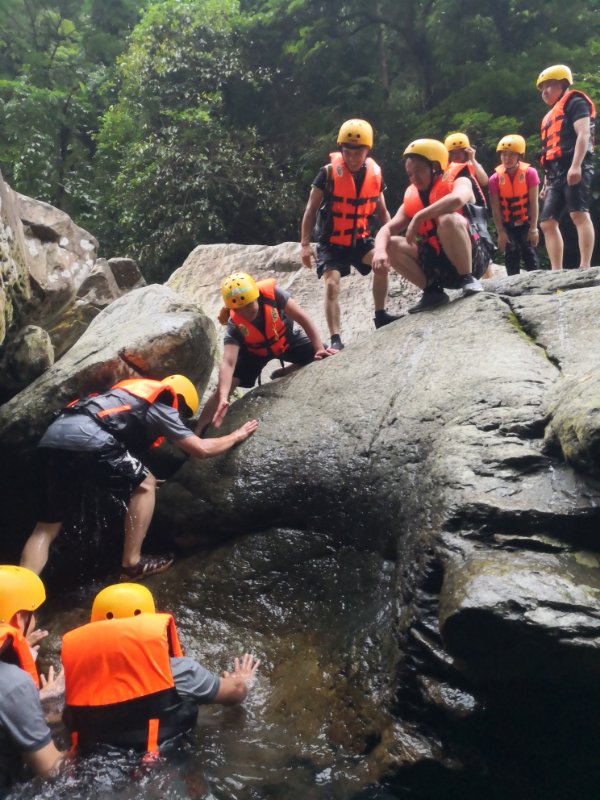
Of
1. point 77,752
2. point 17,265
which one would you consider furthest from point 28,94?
point 77,752

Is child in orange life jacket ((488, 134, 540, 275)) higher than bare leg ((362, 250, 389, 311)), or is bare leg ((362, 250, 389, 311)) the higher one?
child in orange life jacket ((488, 134, 540, 275))

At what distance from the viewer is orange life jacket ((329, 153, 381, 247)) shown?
21.7 ft

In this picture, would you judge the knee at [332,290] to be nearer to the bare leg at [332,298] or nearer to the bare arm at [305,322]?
the bare leg at [332,298]

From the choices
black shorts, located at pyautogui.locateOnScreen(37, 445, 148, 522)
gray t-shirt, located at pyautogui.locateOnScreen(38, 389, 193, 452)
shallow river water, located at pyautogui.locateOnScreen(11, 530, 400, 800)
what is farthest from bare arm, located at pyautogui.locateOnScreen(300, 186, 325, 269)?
shallow river water, located at pyautogui.locateOnScreen(11, 530, 400, 800)

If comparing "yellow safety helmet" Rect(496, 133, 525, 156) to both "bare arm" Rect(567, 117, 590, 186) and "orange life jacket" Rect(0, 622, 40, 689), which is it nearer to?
"bare arm" Rect(567, 117, 590, 186)

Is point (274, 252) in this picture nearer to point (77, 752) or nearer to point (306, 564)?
point (306, 564)

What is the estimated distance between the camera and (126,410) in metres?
5.27

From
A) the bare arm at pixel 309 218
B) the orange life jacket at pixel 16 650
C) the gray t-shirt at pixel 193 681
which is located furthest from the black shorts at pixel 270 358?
the orange life jacket at pixel 16 650

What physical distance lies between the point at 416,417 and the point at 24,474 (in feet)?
11.6

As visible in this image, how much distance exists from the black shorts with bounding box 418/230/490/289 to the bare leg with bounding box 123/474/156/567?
2951mm

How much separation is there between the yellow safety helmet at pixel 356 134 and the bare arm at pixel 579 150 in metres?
2.01

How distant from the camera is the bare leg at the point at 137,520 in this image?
522 cm

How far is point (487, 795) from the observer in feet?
10.8

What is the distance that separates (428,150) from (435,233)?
665 millimetres
